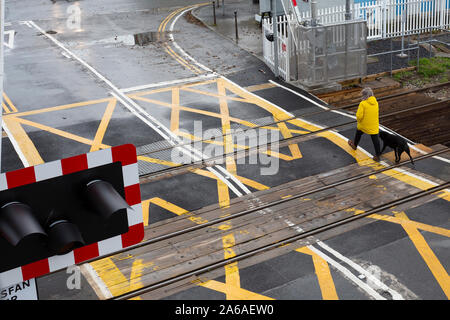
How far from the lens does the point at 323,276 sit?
28.2 feet

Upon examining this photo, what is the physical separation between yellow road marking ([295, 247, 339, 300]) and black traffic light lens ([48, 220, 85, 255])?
584 cm

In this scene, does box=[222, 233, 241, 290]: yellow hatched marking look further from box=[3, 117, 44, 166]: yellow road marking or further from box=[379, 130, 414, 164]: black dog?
box=[3, 117, 44, 166]: yellow road marking

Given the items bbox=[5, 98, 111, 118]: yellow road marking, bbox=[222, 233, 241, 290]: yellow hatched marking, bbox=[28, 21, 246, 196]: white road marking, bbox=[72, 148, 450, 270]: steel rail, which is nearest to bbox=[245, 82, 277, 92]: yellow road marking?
bbox=[28, 21, 246, 196]: white road marking

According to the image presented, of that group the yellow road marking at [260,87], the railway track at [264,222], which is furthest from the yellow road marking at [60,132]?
the yellow road marking at [260,87]

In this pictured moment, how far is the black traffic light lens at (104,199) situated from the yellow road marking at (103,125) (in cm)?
1066

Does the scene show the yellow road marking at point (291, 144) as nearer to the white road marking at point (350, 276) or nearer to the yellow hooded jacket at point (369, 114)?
the yellow hooded jacket at point (369, 114)

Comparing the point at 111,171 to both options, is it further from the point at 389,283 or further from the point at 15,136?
the point at 15,136

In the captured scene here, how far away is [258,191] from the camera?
1140cm

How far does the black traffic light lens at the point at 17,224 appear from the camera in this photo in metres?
2.60

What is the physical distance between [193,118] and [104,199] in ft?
40.8

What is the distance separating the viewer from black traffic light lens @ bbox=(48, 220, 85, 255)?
9.16 feet

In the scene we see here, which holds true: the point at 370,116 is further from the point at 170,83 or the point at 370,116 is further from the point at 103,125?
the point at 170,83

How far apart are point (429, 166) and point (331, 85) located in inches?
219
